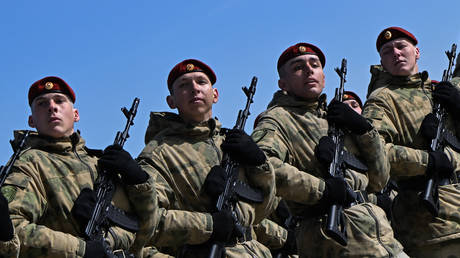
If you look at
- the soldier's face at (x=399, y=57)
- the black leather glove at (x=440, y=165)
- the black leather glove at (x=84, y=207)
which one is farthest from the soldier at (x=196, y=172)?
the soldier's face at (x=399, y=57)

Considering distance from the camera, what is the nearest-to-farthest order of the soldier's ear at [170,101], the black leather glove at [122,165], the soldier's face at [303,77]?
the black leather glove at [122,165]
the soldier's ear at [170,101]
the soldier's face at [303,77]

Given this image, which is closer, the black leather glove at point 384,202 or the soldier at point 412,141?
the soldier at point 412,141

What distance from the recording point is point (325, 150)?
791 cm

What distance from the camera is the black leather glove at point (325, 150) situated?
26.0 ft

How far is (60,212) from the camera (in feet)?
21.6

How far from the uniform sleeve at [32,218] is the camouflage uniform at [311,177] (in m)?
2.17

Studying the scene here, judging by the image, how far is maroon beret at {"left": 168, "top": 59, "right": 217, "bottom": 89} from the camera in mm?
8055

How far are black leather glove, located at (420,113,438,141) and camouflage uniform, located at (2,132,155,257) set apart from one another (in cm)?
347

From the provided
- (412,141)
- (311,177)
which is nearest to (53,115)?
(311,177)

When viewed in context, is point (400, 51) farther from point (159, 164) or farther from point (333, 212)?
point (159, 164)

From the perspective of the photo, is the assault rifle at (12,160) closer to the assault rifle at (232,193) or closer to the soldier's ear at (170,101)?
the assault rifle at (232,193)

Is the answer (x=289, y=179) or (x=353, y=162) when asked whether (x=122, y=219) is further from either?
(x=353, y=162)

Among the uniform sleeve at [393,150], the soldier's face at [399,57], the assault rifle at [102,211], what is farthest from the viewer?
the soldier's face at [399,57]

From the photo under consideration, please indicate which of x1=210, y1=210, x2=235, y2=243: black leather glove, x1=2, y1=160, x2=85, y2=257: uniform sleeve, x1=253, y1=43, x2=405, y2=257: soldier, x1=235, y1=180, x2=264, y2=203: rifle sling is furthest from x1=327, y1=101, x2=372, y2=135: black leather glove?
x1=2, y1=160, x2=85, y2=257: uniform sleeve
